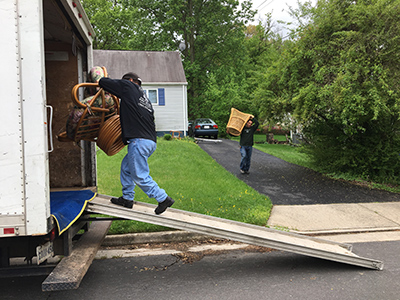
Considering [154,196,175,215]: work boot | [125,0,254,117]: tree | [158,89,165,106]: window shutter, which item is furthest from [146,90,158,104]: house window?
[154,196,175,215]: work boot

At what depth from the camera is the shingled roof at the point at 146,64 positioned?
23016 mm

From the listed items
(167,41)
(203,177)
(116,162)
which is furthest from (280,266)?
(167,41)

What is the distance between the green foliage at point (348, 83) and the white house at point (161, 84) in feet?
44.1

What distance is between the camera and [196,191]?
752cm

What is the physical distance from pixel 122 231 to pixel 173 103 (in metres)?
18.5

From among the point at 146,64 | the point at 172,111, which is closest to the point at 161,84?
the point at 172,111

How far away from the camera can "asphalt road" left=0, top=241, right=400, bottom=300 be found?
362 centimetres

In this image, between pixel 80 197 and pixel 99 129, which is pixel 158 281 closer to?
pixel 80 197

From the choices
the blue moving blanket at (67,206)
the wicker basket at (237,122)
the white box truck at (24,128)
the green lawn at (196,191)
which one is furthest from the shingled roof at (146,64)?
the white box truck at (24,128)

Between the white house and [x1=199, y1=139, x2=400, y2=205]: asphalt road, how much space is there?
11616mm

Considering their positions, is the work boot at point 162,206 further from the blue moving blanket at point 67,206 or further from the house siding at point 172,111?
the house siding at point 172,111

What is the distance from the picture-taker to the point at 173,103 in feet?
76.2

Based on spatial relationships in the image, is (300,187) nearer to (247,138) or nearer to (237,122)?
(247,138)

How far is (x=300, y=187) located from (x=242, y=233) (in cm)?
525
